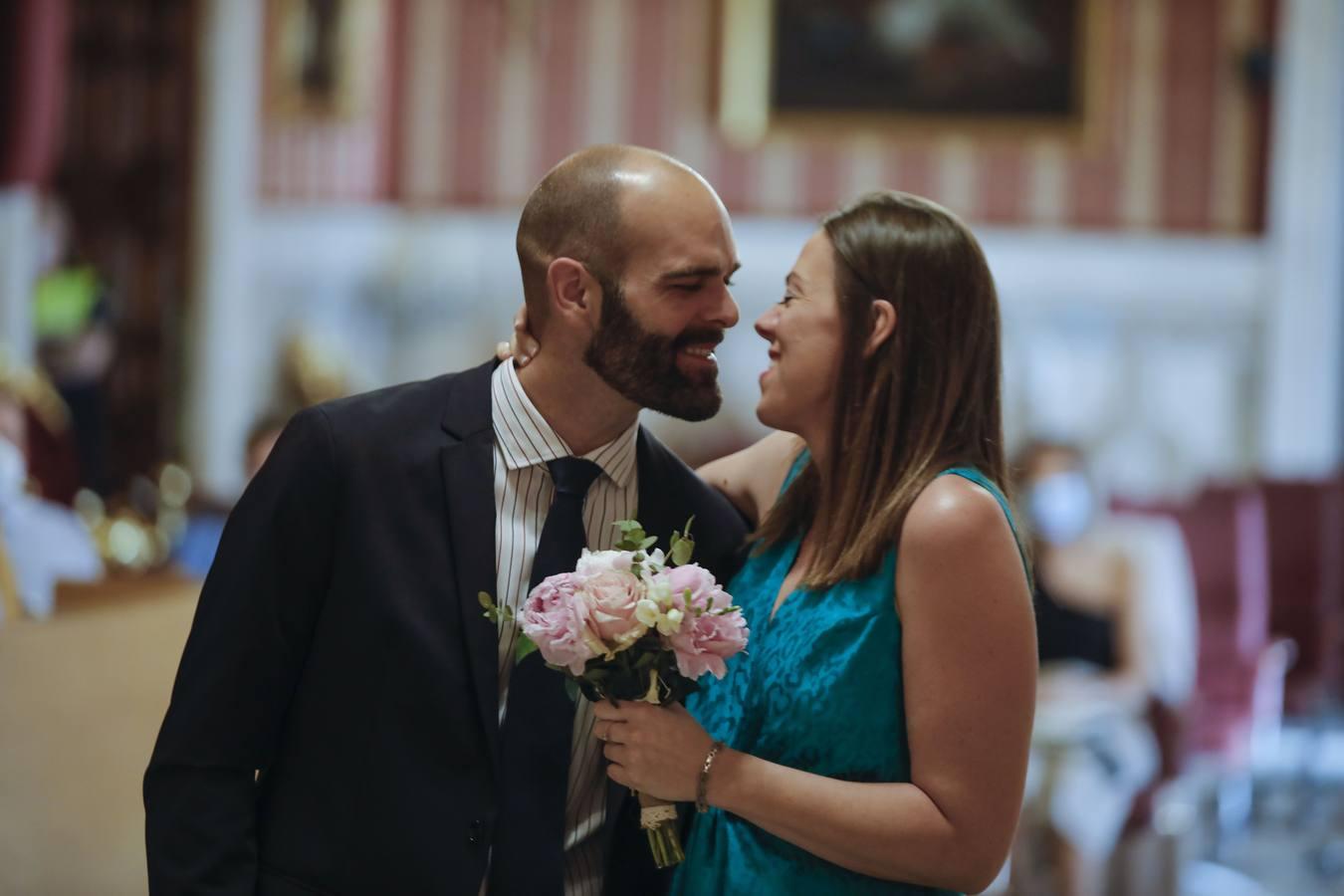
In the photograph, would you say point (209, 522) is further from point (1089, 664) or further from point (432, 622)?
point (432, 622)

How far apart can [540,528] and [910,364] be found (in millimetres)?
481

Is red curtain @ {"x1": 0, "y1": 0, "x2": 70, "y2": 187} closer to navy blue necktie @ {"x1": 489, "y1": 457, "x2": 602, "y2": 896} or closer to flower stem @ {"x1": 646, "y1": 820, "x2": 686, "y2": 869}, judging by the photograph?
navy blue necktie @ {"x1": 489, "y1": 457, "x2": 602, "y2": 896}

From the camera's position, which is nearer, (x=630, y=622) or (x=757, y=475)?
(x=630, y=622)

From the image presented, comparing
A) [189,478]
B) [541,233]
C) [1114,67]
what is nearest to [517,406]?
[541,233]

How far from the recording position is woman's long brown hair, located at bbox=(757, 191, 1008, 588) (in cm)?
192

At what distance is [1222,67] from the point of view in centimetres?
817

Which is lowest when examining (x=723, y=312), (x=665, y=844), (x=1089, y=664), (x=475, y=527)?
(x=1089, y=664)

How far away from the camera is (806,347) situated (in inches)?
78.2

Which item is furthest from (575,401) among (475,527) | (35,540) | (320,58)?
(320,58)

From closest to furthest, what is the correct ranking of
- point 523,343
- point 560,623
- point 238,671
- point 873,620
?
point 560,623 → point 238,671 → point 873,620 → point 523,343

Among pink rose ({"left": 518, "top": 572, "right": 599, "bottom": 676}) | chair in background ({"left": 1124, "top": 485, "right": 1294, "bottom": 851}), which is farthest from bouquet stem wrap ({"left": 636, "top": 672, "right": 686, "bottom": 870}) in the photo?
chair in background ({"left": 1124, "top": 485, "right": 1294, "bottom": 851})

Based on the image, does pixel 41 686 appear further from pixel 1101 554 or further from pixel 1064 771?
pixel 1101 554

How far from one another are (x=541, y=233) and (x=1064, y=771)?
306 cm

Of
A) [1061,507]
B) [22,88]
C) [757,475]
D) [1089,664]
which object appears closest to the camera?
[757,475]
